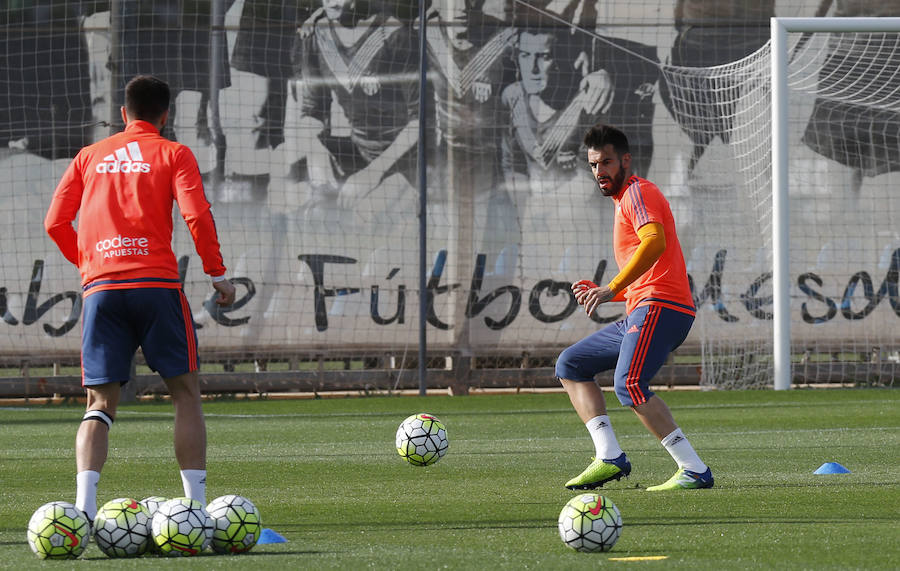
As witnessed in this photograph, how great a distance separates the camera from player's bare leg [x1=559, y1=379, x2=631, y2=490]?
7578mm

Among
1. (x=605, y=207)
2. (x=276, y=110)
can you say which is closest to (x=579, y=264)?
(x=605, y=207)

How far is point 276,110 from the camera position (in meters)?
17.3

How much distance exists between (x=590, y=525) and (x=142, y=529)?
1.64 metres

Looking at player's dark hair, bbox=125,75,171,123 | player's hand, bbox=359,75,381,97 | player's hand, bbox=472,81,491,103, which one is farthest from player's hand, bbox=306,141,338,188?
player's dark hair, bbox=125,75,171,123

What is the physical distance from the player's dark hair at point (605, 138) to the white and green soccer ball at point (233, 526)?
3.15 m

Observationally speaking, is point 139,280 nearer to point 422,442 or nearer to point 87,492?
point 87,492

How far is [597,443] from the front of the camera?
7762mm

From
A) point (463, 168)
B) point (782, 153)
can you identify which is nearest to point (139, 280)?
point (782, 153)

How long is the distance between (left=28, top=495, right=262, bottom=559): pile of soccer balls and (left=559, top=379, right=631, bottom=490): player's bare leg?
8.69 ft

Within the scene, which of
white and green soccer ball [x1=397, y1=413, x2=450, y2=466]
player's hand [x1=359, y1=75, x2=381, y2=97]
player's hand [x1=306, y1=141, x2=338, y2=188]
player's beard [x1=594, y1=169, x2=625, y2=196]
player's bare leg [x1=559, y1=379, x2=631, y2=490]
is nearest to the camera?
player's bare leg [x1=559, y1=379, x2=631, y2=490]

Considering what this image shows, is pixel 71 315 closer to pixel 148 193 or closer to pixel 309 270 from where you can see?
pixel 309 270

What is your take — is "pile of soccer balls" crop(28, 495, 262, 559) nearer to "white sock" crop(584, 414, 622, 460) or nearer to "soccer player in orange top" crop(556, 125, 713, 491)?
"soccer player in orange top" crop(556, 125, 713, 491)

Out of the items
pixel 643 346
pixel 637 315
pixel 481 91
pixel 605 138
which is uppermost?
pixel 481 91

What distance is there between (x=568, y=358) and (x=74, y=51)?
11008 mm
